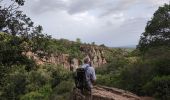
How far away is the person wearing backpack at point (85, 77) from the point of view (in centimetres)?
1895

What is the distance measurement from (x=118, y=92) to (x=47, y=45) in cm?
457

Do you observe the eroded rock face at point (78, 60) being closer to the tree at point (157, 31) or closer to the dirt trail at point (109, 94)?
the tree at point (157, 31)

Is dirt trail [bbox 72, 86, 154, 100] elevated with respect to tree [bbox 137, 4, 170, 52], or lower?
lower

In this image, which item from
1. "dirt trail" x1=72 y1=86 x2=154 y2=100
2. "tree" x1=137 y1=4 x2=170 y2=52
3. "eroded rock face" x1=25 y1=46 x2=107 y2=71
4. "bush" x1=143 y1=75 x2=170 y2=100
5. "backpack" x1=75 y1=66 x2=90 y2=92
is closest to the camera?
"backpack" x1=75 y1=66 x2=90 y2=92

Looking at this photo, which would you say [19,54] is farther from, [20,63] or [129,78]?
[129,78]

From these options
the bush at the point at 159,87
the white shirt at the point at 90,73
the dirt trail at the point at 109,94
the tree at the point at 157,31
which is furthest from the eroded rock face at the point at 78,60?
the white shirt at the point at 90,73

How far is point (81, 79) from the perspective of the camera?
19.5 meters

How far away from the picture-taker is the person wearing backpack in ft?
62.2

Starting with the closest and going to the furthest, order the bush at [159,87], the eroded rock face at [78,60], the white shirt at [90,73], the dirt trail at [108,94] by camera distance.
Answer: the white shirt at [90,73], the dirt trail at [108,94], the bush at [159,87], the eroded rock face at [78,60]

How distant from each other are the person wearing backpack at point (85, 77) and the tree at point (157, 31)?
32.9 metres

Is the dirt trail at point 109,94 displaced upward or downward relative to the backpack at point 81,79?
Answer: downward

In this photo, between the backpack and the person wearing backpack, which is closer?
the person wearing backpack

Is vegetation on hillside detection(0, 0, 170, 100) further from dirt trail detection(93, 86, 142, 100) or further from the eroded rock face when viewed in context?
the eroded rock face

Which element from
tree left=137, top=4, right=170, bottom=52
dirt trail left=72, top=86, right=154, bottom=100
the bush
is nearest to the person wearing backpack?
dirt trail left=72, top=86, right=154, bottom=100
